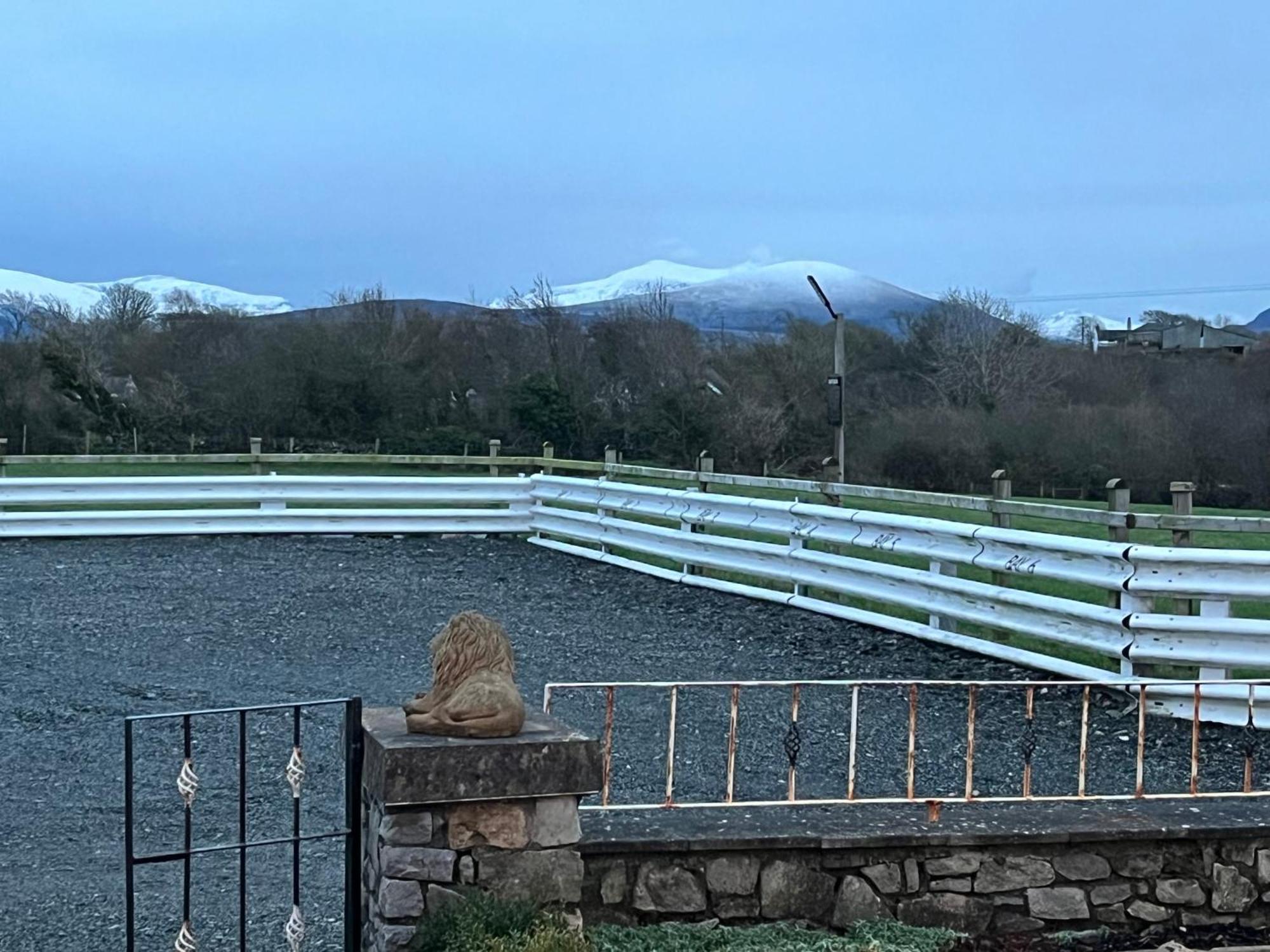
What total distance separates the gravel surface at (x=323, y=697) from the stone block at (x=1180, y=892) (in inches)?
54.7

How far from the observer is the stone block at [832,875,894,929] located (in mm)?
4914

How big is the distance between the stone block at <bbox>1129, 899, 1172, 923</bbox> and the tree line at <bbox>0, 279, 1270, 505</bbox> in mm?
28436

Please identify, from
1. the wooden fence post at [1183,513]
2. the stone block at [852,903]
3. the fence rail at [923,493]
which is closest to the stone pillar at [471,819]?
the stone block at [852,903]

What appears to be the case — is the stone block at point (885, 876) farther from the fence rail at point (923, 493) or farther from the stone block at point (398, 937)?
the fence rail at point (923, 493)

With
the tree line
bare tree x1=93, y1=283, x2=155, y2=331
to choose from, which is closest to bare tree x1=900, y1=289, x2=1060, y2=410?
the tree line

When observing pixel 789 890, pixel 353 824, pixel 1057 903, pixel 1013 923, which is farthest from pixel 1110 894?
pixel 353 824

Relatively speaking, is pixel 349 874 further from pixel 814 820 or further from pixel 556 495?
pixel 556 495

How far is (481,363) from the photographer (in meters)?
43.3

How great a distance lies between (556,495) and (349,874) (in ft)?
39.7

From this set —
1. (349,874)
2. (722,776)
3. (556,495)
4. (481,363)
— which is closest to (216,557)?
(556,495)

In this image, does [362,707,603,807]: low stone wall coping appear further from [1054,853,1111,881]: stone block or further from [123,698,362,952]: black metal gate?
[1054,853,1111,881]: stone block

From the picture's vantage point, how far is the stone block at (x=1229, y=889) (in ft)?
16.9

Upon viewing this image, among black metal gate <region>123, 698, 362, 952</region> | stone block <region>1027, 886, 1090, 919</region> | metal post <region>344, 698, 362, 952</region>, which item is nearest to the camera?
black metal gate <region>123, 698, 362, 952</region>

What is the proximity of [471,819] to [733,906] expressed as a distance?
1.01 m
